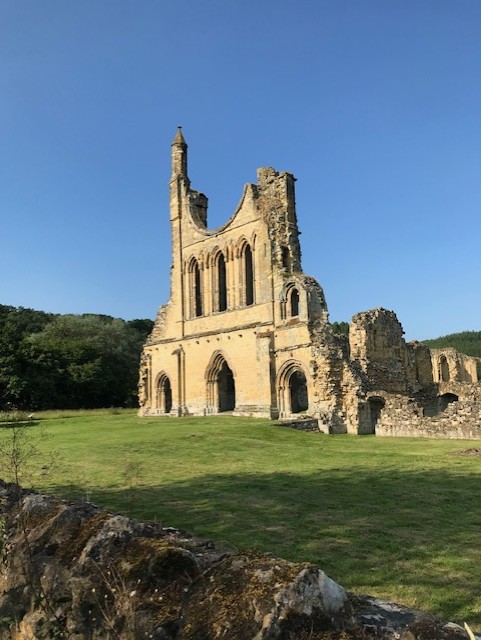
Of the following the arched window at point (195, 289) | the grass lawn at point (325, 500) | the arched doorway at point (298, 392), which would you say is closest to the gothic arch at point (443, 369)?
the arched doorway at point (298, 392)

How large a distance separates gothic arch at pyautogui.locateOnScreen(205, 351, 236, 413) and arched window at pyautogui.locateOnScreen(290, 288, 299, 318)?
5045 millimetres

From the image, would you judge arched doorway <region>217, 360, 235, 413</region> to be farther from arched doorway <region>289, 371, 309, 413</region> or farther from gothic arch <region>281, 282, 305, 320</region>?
gothic arch <region>281, 282, 305, 320</region>

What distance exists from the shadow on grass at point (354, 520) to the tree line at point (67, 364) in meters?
27.1

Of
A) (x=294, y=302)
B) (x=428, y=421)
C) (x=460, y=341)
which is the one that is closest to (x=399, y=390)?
(x=428, y=421)

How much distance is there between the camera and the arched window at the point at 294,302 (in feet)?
88.1

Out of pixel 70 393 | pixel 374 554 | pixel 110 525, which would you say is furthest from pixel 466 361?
pixel 110 525

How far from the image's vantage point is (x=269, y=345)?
86.7ft

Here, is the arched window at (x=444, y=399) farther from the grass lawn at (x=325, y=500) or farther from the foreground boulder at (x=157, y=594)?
the foreground boulder at (x=157, y=594)

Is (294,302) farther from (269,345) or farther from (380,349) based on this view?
(380,349)

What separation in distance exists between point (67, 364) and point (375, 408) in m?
27.3

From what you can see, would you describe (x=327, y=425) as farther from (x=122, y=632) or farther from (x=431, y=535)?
(x=122, y=632)

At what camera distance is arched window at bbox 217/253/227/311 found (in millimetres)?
31469

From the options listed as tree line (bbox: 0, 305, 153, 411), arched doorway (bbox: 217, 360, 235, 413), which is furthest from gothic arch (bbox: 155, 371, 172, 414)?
tree line (bbox: 0, 305, 153, 411)

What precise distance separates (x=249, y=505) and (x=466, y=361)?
40.1 m
